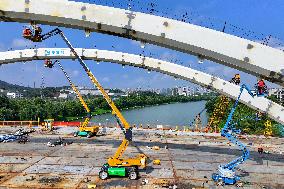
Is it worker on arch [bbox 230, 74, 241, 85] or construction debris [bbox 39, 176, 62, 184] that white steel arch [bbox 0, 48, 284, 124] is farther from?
construction debris [bbox 39, 176, 62, 184]

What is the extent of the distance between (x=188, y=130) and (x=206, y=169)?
21469 mm

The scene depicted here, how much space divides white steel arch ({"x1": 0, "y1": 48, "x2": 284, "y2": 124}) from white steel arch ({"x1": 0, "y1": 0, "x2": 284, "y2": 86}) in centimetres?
1751

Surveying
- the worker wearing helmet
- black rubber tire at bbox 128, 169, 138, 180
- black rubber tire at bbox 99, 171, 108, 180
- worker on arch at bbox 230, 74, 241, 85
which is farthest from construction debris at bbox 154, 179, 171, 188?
worker on arch at bbox 230, 74, 241, 85

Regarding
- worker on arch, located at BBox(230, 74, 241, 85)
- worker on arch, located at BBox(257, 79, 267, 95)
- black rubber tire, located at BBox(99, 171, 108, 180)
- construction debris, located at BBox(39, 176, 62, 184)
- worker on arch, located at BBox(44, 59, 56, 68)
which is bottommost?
construction debris, located at BBox(39, 176, 62, 184)

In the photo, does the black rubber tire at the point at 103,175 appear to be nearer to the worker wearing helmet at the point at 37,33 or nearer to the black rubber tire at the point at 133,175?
the black rubber tire at the point at 133,175

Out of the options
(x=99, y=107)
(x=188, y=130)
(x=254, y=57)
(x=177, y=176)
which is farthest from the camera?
(x=99, y=107)

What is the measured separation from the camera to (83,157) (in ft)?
92.1

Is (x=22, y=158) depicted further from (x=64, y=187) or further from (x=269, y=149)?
(x=269, y=149)

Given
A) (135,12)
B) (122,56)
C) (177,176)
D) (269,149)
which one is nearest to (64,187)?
(177,176)

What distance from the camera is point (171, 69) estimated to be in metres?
34.3

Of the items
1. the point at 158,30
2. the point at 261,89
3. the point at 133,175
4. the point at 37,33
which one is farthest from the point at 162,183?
the point at 37,33

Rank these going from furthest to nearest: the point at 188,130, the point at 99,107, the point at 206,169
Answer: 1. the point at 99,107
2. the point at 188,130
3. the point at 206,169

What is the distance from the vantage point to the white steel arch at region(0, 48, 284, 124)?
34.2 meters

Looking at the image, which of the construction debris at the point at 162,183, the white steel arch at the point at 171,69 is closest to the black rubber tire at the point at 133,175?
the construction debris at the point at 162,183
